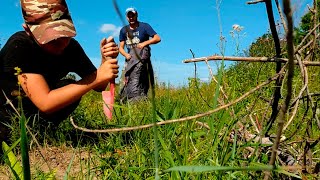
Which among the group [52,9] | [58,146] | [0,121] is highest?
[52,9]

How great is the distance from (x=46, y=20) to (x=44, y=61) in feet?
1.04

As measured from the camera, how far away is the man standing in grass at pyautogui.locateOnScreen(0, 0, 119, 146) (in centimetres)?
248

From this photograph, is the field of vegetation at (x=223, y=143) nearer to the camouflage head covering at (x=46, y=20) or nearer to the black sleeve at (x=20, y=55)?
the black sleeve at (x=20, y=55)

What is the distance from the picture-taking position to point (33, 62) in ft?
8.74

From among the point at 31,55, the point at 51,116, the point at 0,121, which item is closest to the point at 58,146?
the point at 51,116

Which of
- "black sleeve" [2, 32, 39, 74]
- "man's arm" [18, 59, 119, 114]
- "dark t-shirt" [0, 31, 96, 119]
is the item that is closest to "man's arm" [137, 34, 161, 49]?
"dark t-shirt" [0, 31, 96, 119]

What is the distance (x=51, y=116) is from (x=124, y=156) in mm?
1285

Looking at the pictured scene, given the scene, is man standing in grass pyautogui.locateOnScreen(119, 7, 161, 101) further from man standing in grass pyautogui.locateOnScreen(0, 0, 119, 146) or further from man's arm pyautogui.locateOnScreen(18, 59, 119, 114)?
man's arm pyautogui.locateOnScreen(18, 59, 119, 114)

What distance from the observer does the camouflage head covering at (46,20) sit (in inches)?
97.5

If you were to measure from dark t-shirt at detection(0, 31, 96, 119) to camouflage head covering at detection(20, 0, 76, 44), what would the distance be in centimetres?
16

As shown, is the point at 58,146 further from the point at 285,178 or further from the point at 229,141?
the point at 285,178

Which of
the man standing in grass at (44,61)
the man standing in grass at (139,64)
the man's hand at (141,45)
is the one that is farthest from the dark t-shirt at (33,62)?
the man's hand at (141,45)

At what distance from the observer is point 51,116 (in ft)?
9.78

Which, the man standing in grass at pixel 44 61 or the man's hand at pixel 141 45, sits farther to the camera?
the man's hand at pixel 141 45
